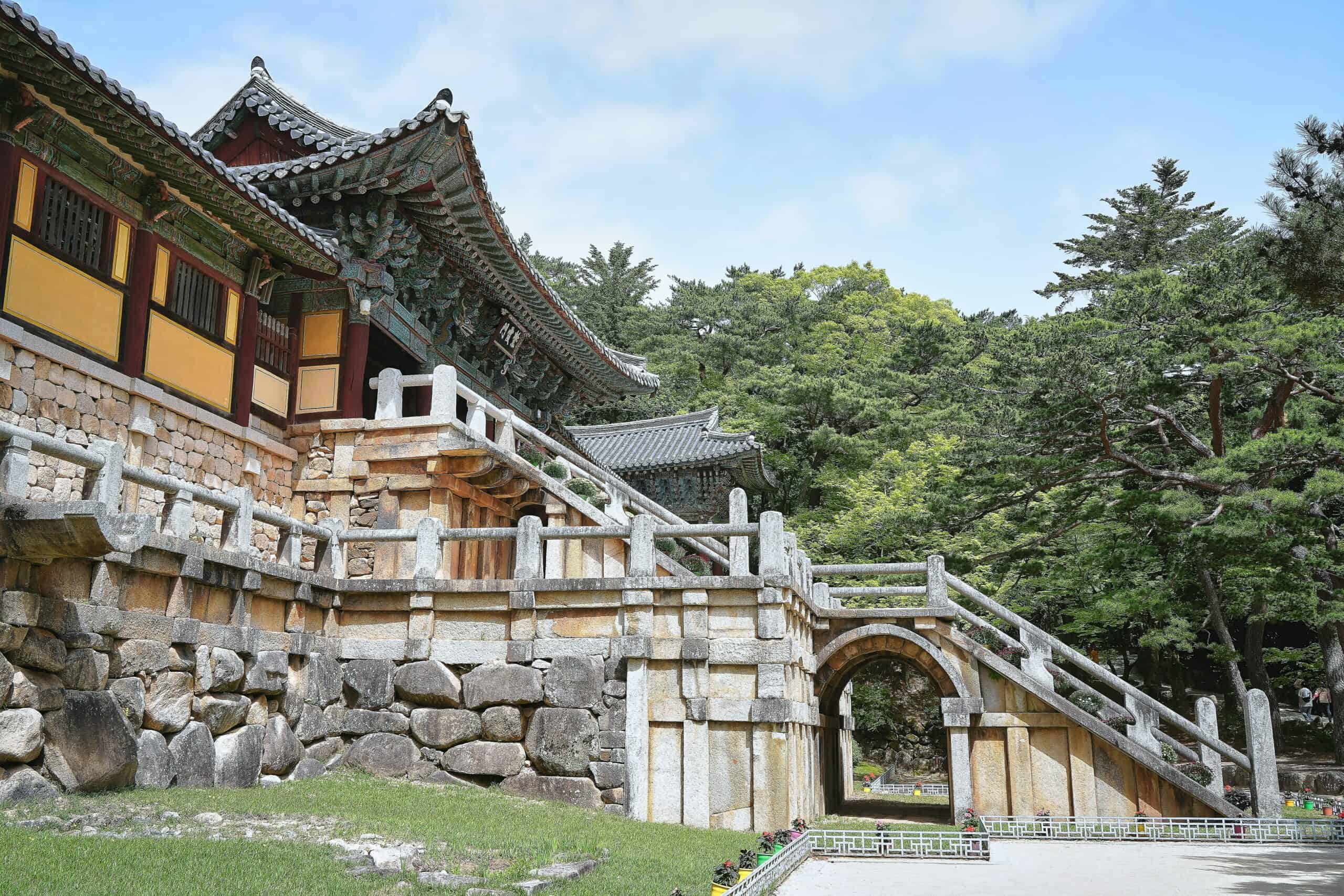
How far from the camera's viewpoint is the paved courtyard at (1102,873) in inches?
382

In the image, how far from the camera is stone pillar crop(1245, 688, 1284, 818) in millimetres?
14625

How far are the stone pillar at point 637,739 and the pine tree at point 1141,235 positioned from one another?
33.9 meters

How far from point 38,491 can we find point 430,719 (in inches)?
203

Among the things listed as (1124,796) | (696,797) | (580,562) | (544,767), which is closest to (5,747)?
(544,767)

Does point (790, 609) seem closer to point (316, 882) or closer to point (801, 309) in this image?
point (316, 882)

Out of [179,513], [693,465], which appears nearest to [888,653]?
[179,513]

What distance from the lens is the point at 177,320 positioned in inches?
532

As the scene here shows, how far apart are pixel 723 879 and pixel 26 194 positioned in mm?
9943

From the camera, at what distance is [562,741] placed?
12867mm

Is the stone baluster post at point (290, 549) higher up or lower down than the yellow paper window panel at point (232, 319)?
lower down

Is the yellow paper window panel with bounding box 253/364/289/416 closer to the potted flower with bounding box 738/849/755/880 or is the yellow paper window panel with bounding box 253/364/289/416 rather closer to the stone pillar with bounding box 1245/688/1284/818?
the potted flower with bounding box 738/849/755/880

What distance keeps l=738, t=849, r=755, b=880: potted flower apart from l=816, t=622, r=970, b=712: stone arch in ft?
24.2

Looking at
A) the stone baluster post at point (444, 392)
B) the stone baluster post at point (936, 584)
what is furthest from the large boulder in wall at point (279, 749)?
the stone baluster post at point (936, 584)

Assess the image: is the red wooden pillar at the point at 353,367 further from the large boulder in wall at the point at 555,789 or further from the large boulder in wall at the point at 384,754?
the large boulder in wall at the point at 555,789
